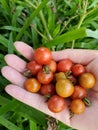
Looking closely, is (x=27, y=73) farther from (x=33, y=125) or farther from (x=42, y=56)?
(x=33, y=125)

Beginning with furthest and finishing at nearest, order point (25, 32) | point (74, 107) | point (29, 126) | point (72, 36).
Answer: point (25, 32) < point (29, 126) < point (72, 36) < point (74, 107)

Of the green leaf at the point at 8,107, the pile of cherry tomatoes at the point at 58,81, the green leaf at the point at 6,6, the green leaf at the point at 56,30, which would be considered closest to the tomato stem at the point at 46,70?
the pile of cherry tomatoes at the point at 58,81

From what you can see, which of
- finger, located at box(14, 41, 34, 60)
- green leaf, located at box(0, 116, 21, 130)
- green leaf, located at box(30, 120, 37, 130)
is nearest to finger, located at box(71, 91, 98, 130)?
green leaf, located at box(30, 120, 37, 130)

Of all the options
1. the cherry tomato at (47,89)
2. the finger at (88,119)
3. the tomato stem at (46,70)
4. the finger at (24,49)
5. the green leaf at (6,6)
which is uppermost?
the green leaf at (6,6)

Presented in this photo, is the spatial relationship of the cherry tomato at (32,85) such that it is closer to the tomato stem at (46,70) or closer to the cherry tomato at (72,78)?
the tomato stem at (46,70)

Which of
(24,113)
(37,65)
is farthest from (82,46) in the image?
(24,113)

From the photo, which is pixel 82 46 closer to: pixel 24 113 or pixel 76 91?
pixel 76 91
